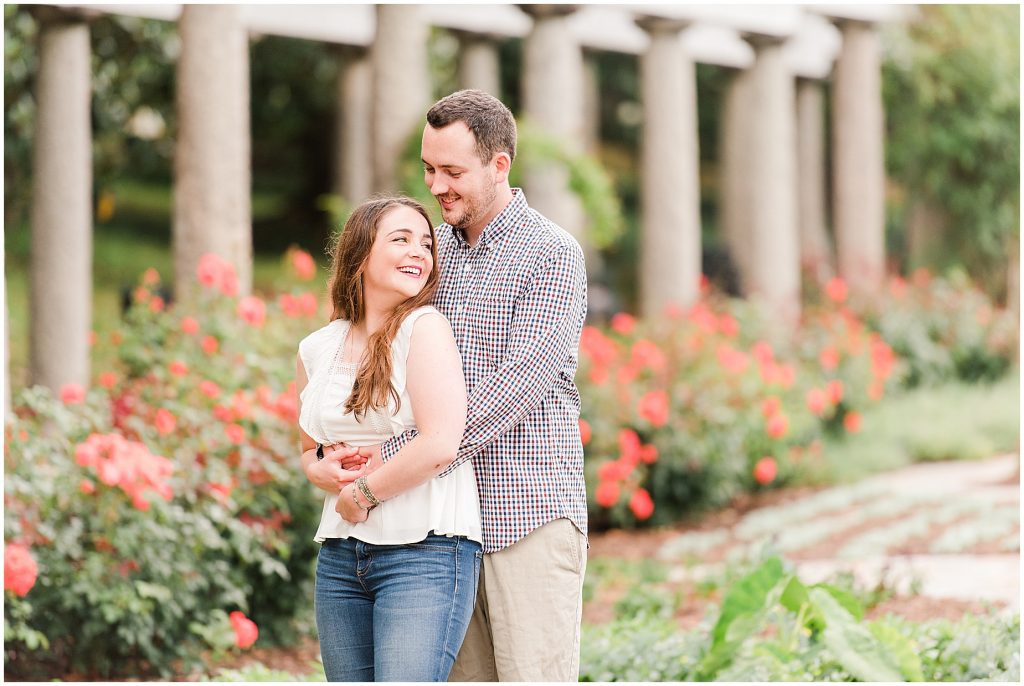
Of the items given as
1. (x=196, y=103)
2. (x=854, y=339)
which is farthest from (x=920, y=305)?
(x=196, y=103)

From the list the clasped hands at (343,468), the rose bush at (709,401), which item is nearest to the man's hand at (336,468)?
the clasped hands at (343,468)

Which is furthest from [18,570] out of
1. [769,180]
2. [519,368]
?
[769,180]

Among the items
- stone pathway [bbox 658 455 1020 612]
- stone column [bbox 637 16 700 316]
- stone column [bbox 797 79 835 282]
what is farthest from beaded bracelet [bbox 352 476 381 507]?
stone column [bbox 797 79 835 282]

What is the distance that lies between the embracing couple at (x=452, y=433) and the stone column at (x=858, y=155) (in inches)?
376

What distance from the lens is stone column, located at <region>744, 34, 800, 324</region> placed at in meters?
10.6

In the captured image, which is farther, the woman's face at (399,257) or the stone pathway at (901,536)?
the stone pathway at (901,536)

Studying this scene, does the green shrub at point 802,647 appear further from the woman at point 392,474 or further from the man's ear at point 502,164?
the man's ear at point 502,164

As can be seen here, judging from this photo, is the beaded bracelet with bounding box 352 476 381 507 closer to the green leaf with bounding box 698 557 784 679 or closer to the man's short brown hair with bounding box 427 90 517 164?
the man's short brown hair with bounding box 427 90 517 164

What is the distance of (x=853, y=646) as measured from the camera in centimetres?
331

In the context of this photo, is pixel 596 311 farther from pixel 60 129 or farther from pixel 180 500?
pixel 180 500

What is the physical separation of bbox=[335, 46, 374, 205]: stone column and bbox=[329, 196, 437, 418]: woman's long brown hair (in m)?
→ 7.41

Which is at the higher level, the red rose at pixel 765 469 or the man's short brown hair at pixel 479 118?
the man's short brown hair at pixel 479 118

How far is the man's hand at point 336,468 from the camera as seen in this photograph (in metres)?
2.39

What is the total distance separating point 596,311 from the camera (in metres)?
12.1
